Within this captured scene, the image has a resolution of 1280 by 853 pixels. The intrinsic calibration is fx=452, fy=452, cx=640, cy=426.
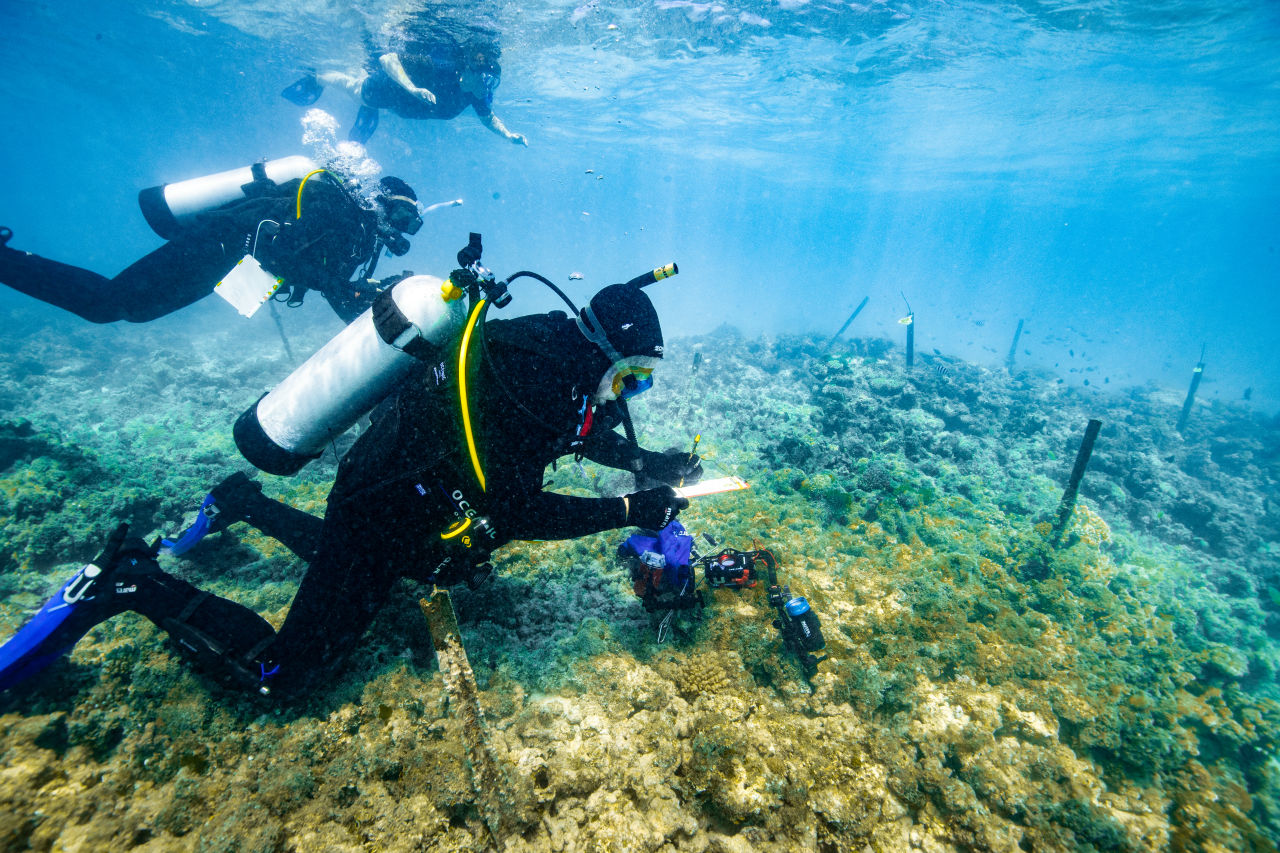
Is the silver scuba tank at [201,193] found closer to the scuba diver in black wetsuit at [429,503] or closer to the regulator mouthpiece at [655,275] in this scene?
the scuba diver in black wetsuit at [429,503]

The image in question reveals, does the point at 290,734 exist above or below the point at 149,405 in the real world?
above

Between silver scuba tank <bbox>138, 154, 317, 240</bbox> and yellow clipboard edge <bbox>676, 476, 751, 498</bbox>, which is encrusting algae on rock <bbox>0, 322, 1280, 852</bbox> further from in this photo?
silver scuba tank <bbox>138, 154, 317, 240</bbox>

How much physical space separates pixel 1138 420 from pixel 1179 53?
599 inches

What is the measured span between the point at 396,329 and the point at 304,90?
59.3ft

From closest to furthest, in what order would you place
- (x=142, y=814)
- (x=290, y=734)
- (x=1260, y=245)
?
(x=142, y=814), (x=290, y=734), (x=1260, y=245)

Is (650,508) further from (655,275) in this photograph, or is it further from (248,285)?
(248,285)

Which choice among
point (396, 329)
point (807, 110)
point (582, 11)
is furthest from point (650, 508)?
point (807, 110)

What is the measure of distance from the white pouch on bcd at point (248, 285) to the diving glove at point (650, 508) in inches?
197

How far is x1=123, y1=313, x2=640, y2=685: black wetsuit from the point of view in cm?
278

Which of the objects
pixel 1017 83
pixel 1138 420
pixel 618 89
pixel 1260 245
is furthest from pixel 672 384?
pixel 1260 245

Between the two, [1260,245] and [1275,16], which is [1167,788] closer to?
[1275,16]

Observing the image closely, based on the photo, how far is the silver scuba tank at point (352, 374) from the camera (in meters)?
3.23

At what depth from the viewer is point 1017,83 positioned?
70.8ft

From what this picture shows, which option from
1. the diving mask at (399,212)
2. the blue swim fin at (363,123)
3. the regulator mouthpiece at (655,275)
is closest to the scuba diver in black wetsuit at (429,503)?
the regulator mouthpiece at (655,275)
